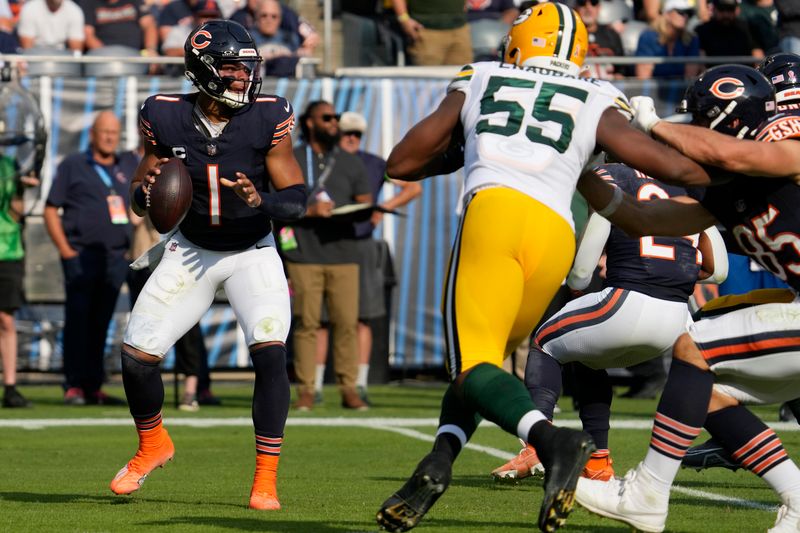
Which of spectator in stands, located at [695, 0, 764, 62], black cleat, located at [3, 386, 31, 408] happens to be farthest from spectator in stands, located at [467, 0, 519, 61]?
black cleat, located at [3, 386, 31, 408]

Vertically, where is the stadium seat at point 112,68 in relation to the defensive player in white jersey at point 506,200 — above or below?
below

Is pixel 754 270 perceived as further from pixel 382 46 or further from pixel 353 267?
pixel 382 46

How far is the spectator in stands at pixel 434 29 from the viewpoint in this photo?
1495 cm

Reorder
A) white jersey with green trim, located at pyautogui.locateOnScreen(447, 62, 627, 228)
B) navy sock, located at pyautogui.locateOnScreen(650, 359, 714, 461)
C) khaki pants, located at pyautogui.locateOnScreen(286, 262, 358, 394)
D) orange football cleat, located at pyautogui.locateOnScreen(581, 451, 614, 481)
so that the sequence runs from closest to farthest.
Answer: white jersey with green trim, located at pyautogui.locateOnScreen(447, 62, 627, 228), navy sock, located at pyautogui.locateOnScreen(650, 359, 714, 461), orange football cleat, located at pyautogui.locateOnScreen(581, 451, 614, 481), khaki pants, located at pyautogui.locateOnScreen(286, 262, 358, 394)

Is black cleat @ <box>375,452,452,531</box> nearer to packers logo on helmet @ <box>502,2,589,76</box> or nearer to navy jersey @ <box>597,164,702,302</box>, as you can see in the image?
packers logo on helmet @ <box>502,2,589,76</box>

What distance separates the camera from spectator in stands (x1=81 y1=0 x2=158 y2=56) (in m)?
15.4

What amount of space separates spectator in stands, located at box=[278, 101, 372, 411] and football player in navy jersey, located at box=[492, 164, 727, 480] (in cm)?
428

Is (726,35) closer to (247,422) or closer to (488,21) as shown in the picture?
(488,21)

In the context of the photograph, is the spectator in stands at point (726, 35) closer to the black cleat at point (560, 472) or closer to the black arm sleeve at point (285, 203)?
the black arm sleeve at point (285, 203)

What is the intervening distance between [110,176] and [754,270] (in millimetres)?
5184

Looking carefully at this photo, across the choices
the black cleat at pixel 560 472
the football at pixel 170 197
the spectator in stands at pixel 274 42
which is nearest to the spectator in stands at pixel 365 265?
the spectator in stands at pixel 274 42

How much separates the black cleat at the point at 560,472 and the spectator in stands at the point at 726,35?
35.5 feet

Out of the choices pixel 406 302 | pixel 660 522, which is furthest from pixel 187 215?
pixel 406 302

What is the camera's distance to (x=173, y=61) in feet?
45.3
